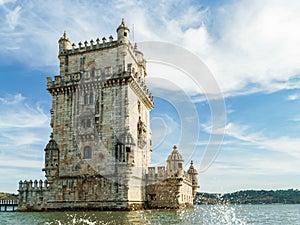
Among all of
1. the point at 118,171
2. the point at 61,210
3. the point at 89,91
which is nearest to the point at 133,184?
the point at 118,171

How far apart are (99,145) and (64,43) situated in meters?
13.9

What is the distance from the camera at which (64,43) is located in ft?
147

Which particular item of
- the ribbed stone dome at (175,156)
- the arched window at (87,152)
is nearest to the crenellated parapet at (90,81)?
the arched window at (87,152)

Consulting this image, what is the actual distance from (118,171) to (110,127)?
4.89 metres

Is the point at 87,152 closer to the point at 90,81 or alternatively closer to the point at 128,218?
the point at 90,81

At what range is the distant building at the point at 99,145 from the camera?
125 feet

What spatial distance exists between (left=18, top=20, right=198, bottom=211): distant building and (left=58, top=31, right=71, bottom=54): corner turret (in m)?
0.92

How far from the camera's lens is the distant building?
3806cm

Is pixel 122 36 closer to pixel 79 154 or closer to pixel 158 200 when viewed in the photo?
pixel 79 154

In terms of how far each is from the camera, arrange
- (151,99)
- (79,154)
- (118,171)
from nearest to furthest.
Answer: (118,171), (79,154), (151,99)

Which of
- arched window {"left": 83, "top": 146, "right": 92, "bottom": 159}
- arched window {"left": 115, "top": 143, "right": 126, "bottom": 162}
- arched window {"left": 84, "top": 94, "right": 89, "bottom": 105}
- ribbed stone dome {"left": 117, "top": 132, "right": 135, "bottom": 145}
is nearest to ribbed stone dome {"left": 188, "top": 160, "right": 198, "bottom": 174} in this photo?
ribbed stone dome {"left": 117, "top": 132, "right": 135, "bottom": 145}

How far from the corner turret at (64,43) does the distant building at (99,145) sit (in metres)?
0.92

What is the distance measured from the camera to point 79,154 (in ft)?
131

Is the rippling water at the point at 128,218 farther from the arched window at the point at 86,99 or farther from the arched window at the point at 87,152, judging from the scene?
the arched window at the point at 86,99
